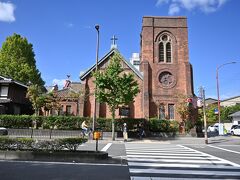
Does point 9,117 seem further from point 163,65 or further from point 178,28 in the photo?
point 178,28

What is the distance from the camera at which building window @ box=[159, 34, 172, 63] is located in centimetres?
3619

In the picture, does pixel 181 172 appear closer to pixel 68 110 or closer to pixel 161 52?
pixel 68 110

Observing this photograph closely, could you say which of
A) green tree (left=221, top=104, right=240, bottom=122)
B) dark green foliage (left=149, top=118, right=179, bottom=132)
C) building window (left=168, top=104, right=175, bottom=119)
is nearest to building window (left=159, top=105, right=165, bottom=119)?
building window (left=168, top=104, right=175, bottom=119)

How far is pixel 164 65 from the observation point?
35.7 metres

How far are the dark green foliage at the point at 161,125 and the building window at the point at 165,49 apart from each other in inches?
365

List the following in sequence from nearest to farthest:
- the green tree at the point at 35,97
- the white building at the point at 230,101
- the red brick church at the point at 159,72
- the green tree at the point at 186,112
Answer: the green tree at the point at 35,97, the green tree at the point at 186,112, the red brick church at the point at 159,72, the white building at the point at 230,101

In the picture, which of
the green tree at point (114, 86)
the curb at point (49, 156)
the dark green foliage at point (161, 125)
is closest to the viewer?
the curb at point (49, 156)

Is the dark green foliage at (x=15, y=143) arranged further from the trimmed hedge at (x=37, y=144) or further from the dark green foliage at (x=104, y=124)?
the dark green foliage at (x=104, y=124)

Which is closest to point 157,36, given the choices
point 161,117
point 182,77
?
point 182,77

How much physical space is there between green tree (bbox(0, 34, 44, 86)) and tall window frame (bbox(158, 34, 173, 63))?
20.9 meters

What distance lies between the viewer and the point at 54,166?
9.46 meters

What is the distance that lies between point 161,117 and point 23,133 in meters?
17.4

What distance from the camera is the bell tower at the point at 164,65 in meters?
34.1

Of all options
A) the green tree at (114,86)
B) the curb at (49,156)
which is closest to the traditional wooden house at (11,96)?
the green tree at (114,86)
